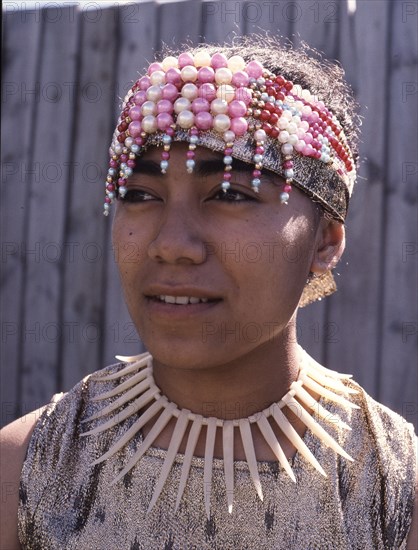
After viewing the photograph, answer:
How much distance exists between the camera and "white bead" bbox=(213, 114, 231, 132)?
1.83 metres

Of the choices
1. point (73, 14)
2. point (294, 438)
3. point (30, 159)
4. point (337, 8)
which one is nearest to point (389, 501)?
point (294, 438)

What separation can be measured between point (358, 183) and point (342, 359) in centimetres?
78

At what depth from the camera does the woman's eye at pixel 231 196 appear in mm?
1866

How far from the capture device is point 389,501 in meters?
1.87

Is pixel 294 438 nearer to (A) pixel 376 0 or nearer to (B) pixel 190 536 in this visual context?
(B) pixel 190 536

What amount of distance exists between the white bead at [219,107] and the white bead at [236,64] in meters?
0.12

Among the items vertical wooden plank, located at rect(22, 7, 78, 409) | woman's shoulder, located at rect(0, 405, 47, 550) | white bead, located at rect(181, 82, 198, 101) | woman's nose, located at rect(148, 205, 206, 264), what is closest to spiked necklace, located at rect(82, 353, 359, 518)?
woman's shoulder, located at rect(0, 405, 47, 550)

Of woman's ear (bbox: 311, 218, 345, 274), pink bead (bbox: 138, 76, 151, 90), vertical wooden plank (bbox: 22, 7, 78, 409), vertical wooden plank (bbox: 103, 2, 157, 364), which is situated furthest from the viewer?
vertical wooden plank (bbox: 22, 7, 78, 409)

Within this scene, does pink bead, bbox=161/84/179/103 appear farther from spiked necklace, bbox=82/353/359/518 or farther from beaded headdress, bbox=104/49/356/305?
spiked necklace, bbox=82/353/359/518

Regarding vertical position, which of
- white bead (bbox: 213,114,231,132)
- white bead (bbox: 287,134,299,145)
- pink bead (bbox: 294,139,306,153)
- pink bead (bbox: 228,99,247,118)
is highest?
pink bead (bbox: 228,99,247,118)

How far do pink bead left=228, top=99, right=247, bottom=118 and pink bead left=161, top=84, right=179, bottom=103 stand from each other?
0.15 meters

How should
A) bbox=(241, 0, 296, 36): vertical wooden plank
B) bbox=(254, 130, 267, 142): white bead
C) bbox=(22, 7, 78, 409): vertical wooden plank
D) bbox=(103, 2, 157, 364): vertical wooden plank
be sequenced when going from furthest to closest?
bbox=(22, 7, 78, 409): vertical wooden plank, bbox=(103, 2, 157, 364): vertical wooden plank, bbox=(241, 0, 296, 36): vertical wooden plank, bbox=(254, 130, 267, 142): white bead

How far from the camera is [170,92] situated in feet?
6.21

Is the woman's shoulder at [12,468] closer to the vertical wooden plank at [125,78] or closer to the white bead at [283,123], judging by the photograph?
the white bead at [283,123]
